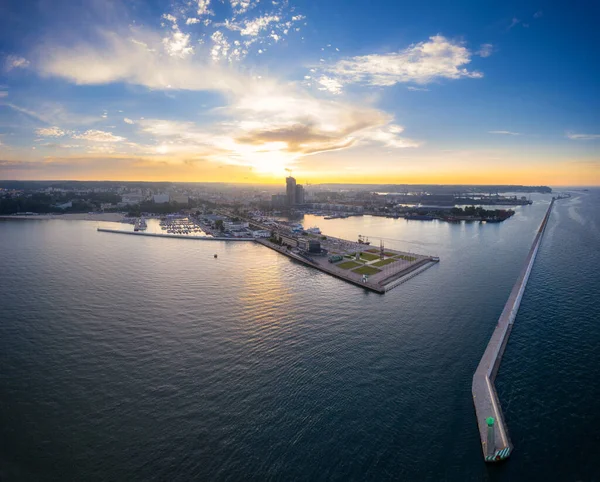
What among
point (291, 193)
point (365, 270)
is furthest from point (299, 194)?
point (365, 270)

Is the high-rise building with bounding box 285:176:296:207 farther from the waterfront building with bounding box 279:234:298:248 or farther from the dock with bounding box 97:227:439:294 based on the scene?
the dock with bounding box 97:227:439:294

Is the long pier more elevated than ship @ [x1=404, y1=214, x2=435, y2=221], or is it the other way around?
ship @ [x1=404, y1=214, x2=435, y2=221]

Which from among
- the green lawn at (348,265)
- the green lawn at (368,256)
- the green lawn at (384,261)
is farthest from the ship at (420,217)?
the green lawn at (348,265)

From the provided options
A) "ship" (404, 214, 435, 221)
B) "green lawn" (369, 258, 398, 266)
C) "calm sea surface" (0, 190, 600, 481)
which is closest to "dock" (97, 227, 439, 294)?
"green lawn" (369, 258, 398, 266)

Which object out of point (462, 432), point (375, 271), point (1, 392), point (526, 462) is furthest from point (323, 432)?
point (375, 271)

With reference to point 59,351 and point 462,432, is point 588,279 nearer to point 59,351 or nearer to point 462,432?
point 462,432

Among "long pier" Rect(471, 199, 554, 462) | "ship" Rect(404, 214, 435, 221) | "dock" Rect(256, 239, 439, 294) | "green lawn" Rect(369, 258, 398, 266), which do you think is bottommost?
"long pier" Rect(471, 199, 554, 462)
